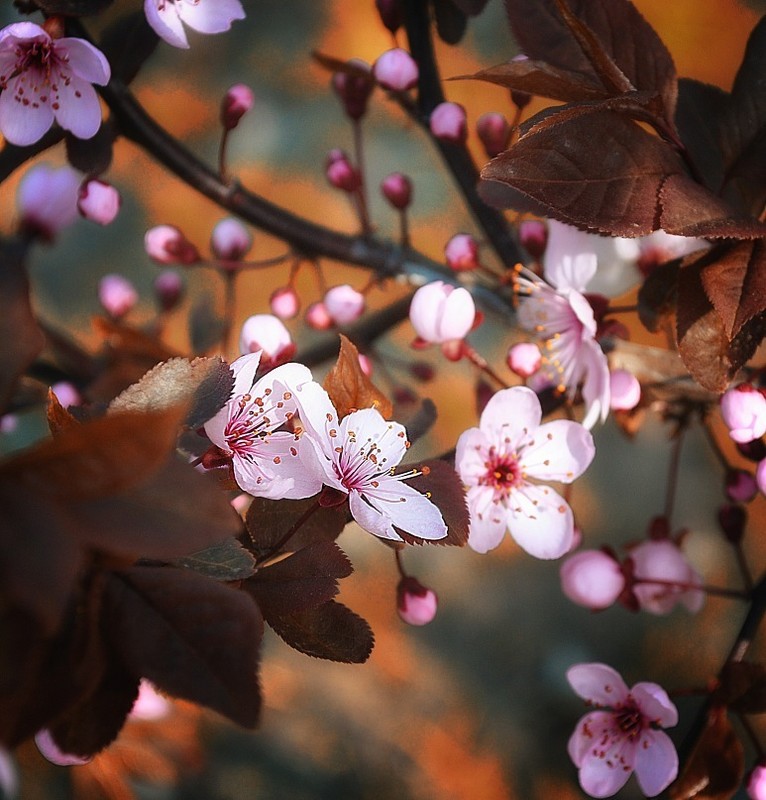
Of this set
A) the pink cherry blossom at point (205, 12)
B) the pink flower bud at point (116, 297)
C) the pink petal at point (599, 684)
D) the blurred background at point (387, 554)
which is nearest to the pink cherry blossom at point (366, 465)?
the pink petal at point (599, 684)

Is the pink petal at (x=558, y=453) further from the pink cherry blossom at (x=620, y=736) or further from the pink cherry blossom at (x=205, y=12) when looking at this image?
the pink cherry blossom at (x=205, y=12)

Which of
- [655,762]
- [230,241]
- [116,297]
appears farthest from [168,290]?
[655,762]

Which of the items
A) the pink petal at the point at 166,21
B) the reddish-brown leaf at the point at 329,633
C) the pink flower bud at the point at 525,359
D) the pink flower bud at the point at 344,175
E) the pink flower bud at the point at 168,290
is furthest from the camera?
the pink flower bud at the point at 168,290

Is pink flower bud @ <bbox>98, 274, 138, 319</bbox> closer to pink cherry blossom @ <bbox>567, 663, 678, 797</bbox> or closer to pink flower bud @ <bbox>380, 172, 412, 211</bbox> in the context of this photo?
pink flower bud @ <bbox>380, 172, 412, 211</bbox>

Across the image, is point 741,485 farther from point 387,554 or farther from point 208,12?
point 208,12

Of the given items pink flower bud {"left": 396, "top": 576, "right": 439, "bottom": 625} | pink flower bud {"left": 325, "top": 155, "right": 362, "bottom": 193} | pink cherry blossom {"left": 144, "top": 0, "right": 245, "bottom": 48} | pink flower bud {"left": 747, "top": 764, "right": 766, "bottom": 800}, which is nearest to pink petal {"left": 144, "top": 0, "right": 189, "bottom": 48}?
pink cherry blossom {"left": 144, "top": 0, "right": 245, "bottom": 48}

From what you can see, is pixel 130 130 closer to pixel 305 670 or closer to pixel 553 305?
pixel 553 305
